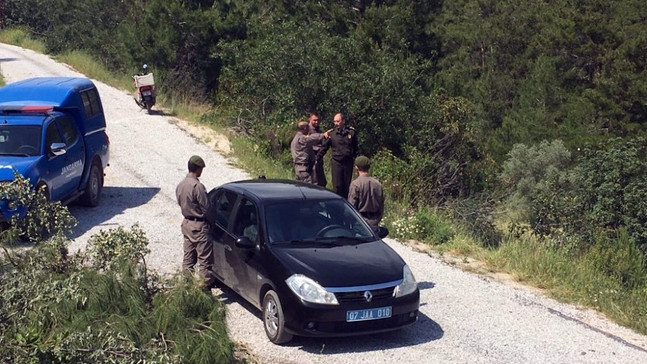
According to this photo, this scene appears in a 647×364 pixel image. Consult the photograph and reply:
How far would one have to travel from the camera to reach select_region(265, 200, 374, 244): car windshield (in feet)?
30.9

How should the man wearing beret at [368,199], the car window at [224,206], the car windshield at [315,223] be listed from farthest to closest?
the man wearing beret at [368,199] < the car window at [224,206] < the car windshield at [315,223]

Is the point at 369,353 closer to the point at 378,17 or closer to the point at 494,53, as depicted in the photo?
the point at 378,17

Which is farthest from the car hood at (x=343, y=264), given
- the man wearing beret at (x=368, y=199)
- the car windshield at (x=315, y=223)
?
the man wearing beret at (x=368, y=199)

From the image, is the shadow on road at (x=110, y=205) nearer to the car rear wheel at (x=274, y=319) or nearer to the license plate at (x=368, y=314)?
the car rear wheel at (x=274, y=319)

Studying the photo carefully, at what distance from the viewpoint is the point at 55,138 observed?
563 inches

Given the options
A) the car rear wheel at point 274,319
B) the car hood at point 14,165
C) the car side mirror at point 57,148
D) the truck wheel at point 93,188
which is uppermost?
the car side mirror at point 57,148

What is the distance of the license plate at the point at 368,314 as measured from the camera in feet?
27.7

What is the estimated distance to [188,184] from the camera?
32.2 ft

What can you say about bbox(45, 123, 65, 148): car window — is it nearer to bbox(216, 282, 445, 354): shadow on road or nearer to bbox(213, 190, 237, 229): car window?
bbox(213, 190, 237, 229): car window

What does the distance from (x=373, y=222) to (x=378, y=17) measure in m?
20.7

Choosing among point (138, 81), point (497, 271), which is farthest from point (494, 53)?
point (497, 271)

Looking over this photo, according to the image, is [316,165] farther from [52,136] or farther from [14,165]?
[14,165]

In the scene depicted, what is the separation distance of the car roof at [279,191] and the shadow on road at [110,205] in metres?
4.26

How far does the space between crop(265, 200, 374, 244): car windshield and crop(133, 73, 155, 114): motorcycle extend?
1760 cm
